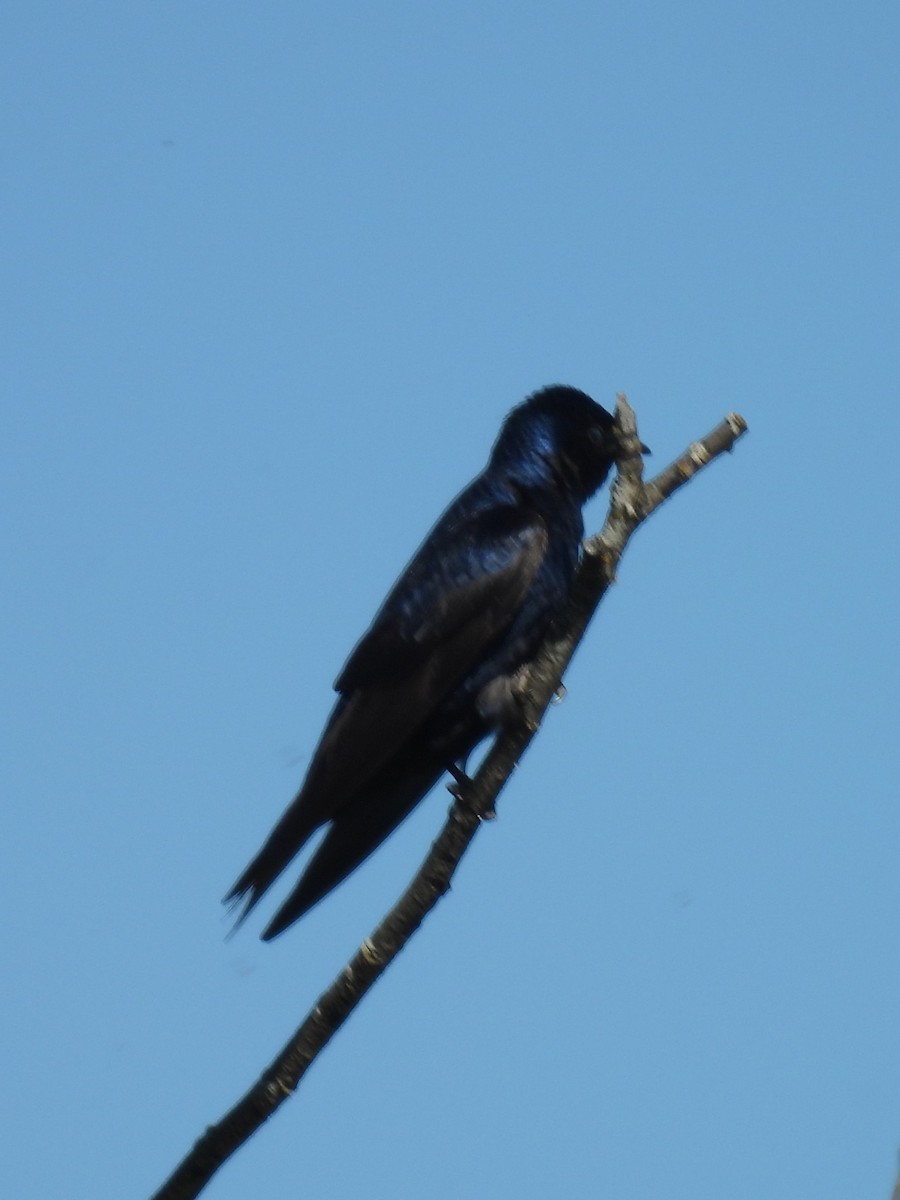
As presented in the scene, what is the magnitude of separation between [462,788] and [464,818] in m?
0.74

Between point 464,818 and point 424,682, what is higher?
point 424,682

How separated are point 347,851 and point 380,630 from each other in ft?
2.96

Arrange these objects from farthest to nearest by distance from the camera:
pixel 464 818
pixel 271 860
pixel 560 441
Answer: pixel 560 441 < pixel 271 860 < pixel 464 818

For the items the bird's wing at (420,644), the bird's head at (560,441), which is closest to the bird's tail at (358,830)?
the bird's wing at (420,644)

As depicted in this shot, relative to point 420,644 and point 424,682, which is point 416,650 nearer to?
point 420,644

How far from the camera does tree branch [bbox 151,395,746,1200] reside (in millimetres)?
4512

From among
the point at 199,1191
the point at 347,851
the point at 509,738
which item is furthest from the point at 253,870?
the point at 199,1191

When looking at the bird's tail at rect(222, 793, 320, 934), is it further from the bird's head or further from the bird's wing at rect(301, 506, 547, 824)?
the bird's head

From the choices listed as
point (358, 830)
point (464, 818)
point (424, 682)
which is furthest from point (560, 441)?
point (464, 818)

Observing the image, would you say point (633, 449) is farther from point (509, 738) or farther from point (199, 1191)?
point (199, 1191)

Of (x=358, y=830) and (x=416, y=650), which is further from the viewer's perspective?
(x=416, y=650)

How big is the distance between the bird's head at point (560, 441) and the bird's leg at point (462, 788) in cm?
133

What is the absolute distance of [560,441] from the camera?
7691 mm

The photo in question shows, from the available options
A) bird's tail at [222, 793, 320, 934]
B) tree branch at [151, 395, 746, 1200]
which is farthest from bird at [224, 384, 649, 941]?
tree branch at [151, 395, 746, 1200]
